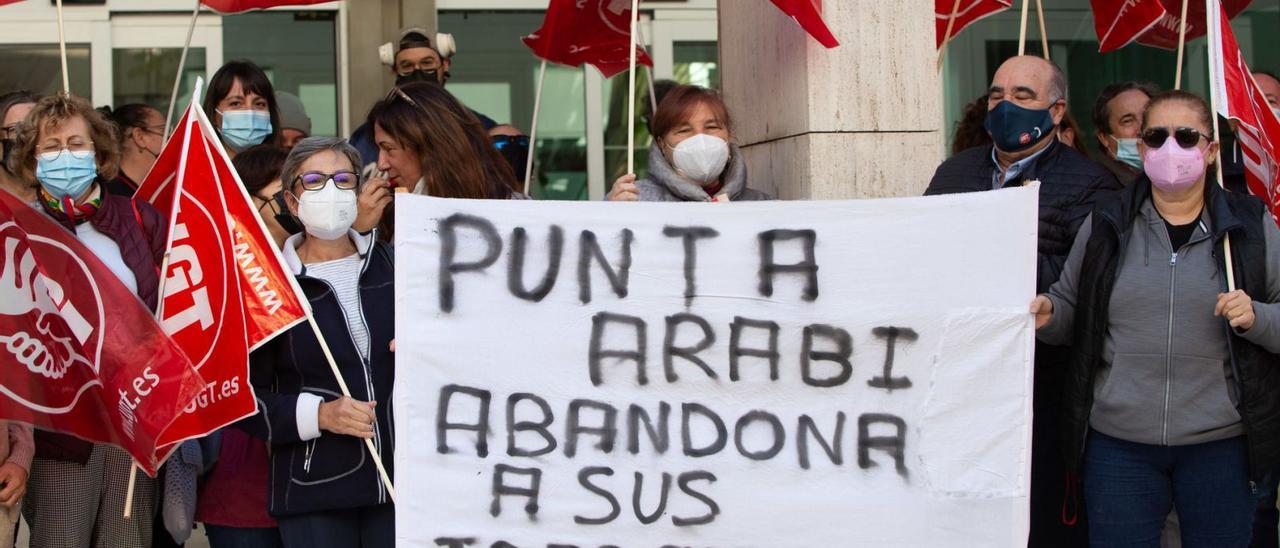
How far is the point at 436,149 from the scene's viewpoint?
443 cm

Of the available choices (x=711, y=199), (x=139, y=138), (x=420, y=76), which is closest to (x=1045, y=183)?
(x=711, y=199)

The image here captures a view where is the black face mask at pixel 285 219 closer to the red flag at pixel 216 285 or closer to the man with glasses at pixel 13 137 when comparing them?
the red flag at pixel 216 285

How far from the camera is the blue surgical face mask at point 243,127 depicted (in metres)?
5.64

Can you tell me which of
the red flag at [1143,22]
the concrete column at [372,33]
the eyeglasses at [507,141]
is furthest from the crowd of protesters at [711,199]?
the concrete column at [372,33]

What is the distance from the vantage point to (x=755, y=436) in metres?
3.85

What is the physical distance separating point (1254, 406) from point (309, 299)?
2.54 meters

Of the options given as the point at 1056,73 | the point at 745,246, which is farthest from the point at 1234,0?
the point at 745,246

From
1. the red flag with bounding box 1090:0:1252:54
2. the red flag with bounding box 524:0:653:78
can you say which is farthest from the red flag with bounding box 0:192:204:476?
the red flag with bounding box 1090:0:1252:54

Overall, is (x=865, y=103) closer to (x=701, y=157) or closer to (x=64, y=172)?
(x=701, y=157)

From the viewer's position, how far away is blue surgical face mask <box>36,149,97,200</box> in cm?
414

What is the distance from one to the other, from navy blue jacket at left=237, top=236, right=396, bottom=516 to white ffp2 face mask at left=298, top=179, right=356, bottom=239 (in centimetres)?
12

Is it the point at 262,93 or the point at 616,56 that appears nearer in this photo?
the point at 262,93

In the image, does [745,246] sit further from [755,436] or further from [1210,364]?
[1210,364]

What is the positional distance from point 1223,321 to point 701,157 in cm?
156
